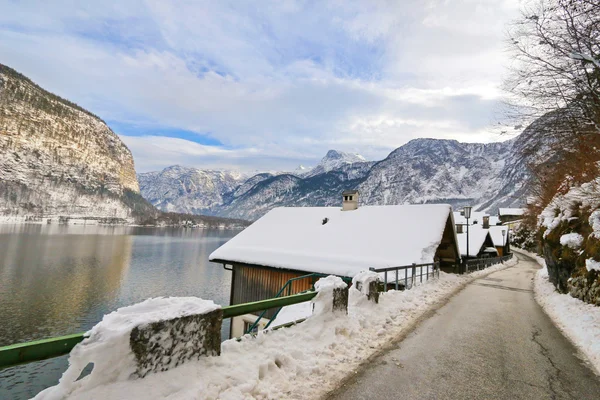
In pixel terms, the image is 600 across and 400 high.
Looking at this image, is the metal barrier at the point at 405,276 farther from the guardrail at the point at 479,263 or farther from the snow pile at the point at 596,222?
the guardrail at the point at 479,263

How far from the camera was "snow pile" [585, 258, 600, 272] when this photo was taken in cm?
893

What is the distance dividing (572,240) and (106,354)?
14880 millimetres

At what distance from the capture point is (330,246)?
53.6ft

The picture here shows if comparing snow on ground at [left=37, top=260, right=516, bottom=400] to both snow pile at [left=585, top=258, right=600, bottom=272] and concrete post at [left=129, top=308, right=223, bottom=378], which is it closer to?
concrete post at [left=129, top=308, right=223, bottom=378]

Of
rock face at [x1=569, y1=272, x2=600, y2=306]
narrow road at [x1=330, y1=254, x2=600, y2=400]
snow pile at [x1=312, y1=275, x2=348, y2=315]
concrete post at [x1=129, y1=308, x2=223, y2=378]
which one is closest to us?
concrete post at [x1=129, y1=308, x2=223, y2=378]

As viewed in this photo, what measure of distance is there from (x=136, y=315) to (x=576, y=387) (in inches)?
253

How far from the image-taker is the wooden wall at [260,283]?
604 inches

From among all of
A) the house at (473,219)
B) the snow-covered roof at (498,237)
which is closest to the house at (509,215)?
the house at (473,219)

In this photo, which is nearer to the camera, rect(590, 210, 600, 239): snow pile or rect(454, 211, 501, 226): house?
rect(590, 210, 600, 239): snow pile

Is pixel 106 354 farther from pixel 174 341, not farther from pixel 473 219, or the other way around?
pixel 473 219

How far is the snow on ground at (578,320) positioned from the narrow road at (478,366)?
0.23 metres

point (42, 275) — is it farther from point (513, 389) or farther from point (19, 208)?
point (19, 208)

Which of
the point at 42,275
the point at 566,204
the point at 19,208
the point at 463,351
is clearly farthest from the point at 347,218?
the point at 19,208

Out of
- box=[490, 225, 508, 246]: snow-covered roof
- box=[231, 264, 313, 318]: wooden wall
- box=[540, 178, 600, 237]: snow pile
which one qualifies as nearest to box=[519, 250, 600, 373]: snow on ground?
box=[540, 178, 600, 237]: snow pile
